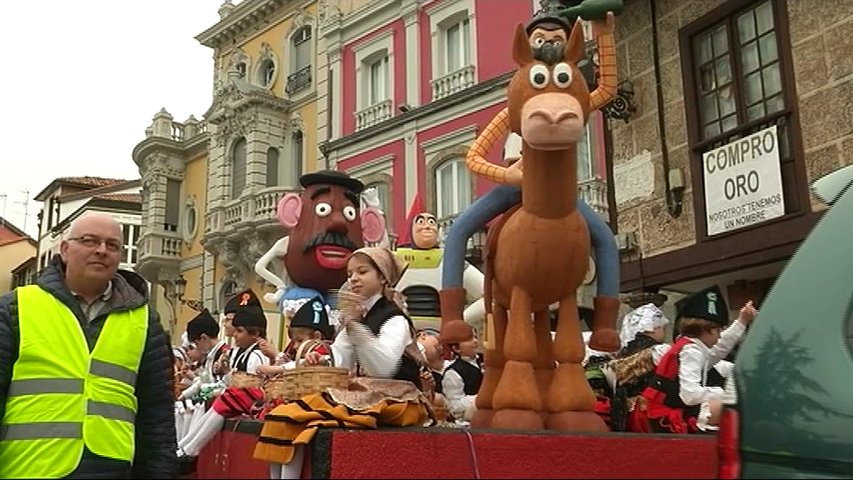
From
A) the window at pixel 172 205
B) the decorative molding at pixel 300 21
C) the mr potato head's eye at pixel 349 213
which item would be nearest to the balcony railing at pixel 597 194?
the mr potato head's eye at pixel 349 213

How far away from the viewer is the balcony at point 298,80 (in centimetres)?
2327

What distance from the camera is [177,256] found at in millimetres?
27438

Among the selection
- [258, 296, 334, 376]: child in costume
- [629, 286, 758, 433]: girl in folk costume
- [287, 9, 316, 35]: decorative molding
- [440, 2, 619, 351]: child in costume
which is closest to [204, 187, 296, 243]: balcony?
[287, 9, 316, 35]: decorative molding

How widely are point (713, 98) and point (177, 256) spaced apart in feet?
71.1

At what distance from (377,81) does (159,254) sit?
10.8 m

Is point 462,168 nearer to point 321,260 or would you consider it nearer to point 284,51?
point 284,51

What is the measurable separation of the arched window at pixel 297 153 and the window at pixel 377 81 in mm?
3319

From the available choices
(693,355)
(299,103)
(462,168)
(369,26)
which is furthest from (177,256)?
(693,355)

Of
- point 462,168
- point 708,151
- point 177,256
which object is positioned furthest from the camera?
point 177,256

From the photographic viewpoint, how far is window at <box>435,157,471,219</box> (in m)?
18.1

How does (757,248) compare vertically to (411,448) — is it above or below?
above

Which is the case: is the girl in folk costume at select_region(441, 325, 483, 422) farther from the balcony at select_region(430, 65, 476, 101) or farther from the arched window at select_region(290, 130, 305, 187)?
the arched window at select_region(290, 130, 305, 187)

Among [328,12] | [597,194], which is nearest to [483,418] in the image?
[597,194]

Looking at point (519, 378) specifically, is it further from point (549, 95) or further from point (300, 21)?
point (300, 21)
